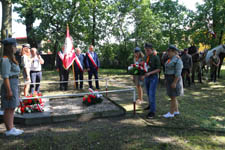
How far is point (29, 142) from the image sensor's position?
4.09 metres

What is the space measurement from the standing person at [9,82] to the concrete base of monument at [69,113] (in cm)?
79

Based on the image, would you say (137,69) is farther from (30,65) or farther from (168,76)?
(30,65)

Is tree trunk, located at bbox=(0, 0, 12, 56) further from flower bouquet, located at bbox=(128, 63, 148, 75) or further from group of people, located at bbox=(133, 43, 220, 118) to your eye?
group of people, located at bbox=(133, 43, 220, 118)

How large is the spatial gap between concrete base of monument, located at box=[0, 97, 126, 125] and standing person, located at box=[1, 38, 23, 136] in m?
0.79

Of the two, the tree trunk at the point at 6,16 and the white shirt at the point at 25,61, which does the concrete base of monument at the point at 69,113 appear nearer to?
the white shirt at the point at 25,61

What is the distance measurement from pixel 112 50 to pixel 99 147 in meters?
18.8

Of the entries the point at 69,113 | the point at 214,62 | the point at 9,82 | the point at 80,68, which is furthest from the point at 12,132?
the point at 214,62

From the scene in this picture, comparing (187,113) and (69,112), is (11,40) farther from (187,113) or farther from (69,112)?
(187,113)

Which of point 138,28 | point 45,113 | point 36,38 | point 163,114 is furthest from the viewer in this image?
point 36,38

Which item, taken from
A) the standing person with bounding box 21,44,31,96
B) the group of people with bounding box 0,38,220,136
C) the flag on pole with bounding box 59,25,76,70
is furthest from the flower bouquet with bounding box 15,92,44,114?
the flag on pole with bounding box 59,25,76,70

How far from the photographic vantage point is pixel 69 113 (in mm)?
5629

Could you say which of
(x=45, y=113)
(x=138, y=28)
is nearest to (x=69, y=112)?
(x=45, y=113)

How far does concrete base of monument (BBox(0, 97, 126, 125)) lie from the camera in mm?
5199

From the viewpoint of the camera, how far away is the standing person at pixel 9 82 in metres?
4.07
